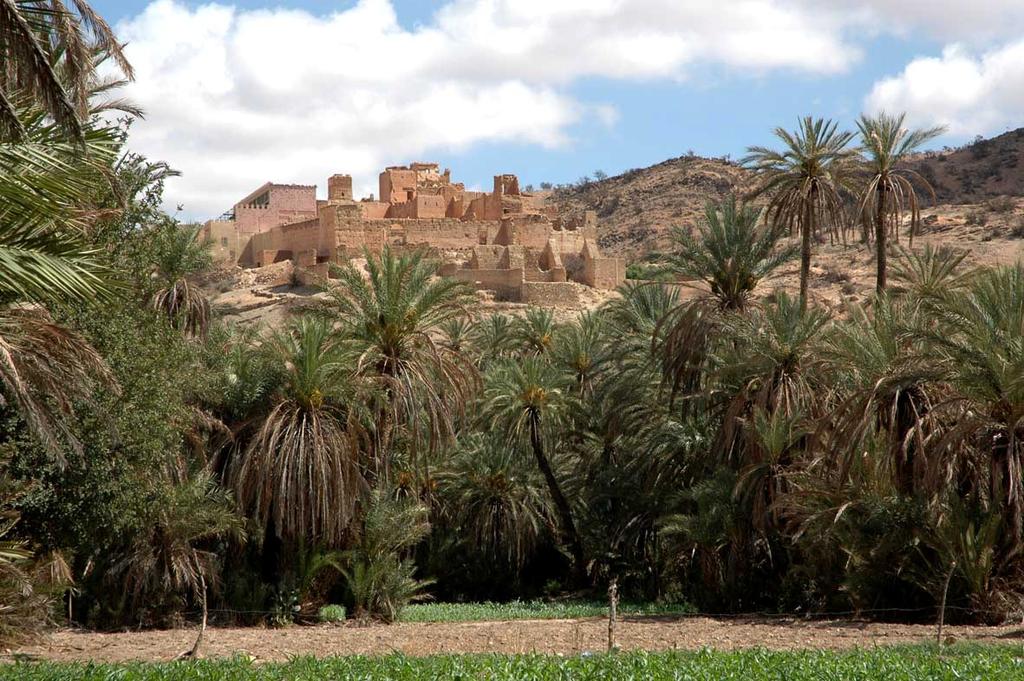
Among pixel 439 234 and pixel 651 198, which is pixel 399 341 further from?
pixel 651 198

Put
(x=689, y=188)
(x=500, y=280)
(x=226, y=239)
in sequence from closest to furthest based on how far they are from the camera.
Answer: (x=500, y=280) → (x=226, y=239) → (x=689, y=188)

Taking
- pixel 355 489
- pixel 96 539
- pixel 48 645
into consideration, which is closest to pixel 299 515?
pixel 355 489

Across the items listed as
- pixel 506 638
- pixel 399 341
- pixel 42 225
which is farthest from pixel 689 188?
pixel 42 225

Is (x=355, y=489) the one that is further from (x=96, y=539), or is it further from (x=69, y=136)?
(x=69, y=136)

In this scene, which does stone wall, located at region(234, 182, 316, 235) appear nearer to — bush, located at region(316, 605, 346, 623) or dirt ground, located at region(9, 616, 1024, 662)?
bush, located at region(316, 605, 346, 623)

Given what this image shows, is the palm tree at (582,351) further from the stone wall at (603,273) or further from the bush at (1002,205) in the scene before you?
the bush at (1002,205)

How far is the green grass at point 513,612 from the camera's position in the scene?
1747 centimetres

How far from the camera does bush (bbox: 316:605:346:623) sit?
58.3 feet

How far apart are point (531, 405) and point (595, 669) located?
13477 mm

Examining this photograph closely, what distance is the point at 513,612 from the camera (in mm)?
18219

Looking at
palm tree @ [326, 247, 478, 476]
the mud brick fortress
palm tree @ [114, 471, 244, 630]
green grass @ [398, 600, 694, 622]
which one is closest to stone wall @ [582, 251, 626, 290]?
the mud brick fortress

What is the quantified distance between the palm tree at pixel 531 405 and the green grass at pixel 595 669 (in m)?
12.3

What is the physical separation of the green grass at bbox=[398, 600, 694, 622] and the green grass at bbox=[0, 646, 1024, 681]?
707 centimetres

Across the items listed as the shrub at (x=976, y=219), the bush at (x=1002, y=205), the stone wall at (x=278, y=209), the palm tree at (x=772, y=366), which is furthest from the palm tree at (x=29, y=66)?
the bush at (x=1002, y=205)
